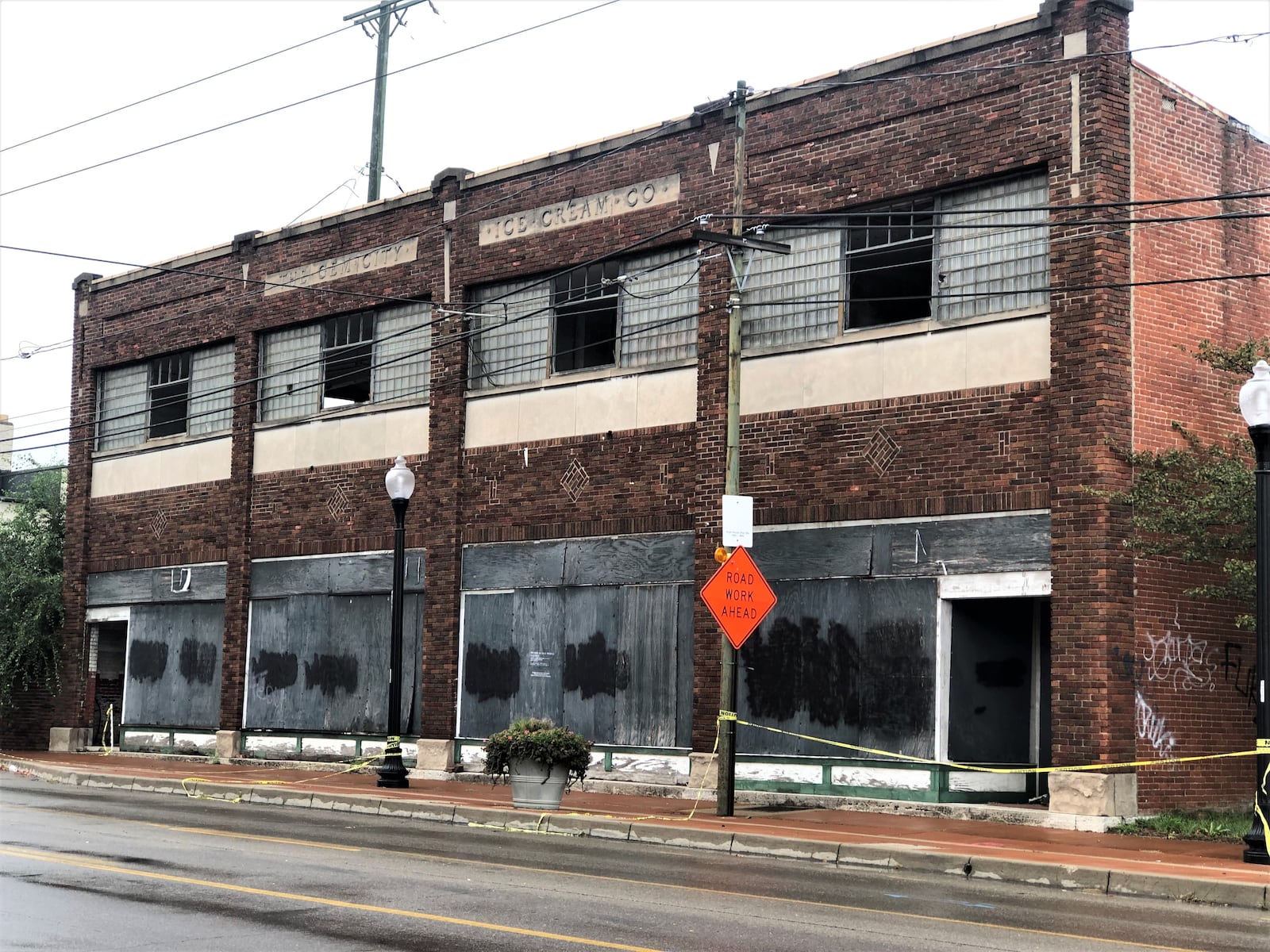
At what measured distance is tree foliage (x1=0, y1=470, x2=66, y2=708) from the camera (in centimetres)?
3206

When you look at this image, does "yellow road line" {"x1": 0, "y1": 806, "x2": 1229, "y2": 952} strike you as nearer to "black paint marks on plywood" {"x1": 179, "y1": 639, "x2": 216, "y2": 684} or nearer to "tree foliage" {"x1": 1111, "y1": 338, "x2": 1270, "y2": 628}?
"tree foliage" {"x1": 1111, "y1": 338, "x2": 1270, "y2": 628}

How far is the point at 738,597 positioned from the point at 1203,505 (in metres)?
5.15

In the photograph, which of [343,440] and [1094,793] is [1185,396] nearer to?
[1094,793]

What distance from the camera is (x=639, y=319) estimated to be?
23.1 metres

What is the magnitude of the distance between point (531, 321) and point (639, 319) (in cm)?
225

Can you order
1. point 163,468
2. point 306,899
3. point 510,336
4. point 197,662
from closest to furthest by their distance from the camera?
1. point 306,899
2. point 510,336
3. point 197,662
4. point 163,468

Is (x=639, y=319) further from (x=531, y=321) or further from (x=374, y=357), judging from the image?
(x=374, y=357)

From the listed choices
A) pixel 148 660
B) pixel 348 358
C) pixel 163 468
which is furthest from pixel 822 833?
pixel 163 468

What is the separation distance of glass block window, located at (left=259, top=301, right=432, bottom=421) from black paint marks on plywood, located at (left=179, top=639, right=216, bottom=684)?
174 inches

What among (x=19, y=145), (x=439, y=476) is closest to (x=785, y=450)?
(x=439, y=476)

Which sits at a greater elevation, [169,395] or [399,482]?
[169,395]

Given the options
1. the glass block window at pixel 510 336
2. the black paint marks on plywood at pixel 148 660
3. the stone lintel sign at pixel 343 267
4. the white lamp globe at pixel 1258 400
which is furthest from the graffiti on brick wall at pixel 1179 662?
the black paint marks on plywood at pixel 148 660

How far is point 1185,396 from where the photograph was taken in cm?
1891

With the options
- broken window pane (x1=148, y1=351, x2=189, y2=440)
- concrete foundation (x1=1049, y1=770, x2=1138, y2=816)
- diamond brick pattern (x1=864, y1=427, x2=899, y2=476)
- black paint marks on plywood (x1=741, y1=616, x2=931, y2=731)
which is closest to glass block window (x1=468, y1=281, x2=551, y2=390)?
black paint marks on plywood (x1=741, y1=616, x2=931, y2=731)
